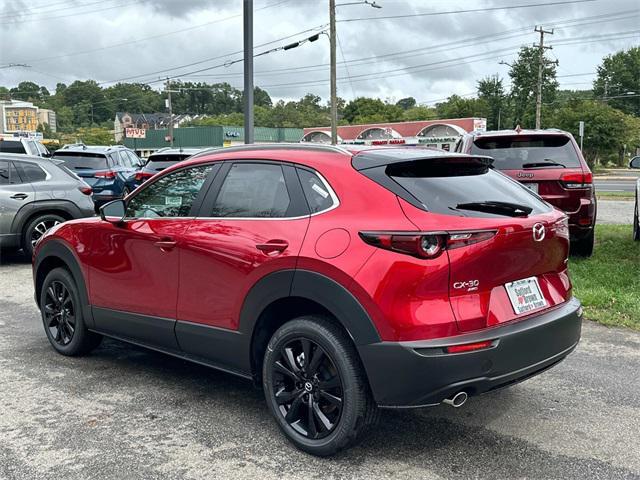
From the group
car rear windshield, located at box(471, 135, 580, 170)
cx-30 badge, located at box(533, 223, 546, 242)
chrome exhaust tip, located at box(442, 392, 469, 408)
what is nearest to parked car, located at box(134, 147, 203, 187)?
car rear windshield, located at box(471, 135, 580, 170)

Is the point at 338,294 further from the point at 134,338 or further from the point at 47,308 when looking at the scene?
the point at 47,308

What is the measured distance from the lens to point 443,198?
11.1ft

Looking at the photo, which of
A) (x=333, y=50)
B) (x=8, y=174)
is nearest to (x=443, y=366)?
(x=8, y=174)

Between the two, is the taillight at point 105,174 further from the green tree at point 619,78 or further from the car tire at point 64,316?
the green tree at point 619,78

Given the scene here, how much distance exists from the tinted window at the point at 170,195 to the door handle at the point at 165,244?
0.20 m

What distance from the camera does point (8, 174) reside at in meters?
9.57

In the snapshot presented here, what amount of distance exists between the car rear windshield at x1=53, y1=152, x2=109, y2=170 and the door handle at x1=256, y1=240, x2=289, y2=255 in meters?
12.3

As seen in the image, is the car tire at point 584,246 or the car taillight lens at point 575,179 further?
the car tire at point 584,246

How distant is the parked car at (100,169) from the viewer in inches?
579

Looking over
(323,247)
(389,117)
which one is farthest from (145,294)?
(389,117)

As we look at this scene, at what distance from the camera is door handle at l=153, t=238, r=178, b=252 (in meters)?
4.18

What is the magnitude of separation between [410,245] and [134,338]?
2.42 metres

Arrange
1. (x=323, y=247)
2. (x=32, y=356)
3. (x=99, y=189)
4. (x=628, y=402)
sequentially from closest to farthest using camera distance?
(x=323, y=247), (x=628, y=402), (x=32, y=356), (x=99, y=189)

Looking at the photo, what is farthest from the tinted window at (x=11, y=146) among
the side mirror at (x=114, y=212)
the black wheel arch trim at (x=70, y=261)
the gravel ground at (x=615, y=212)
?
the gravel ground at (x=615, y=212)
